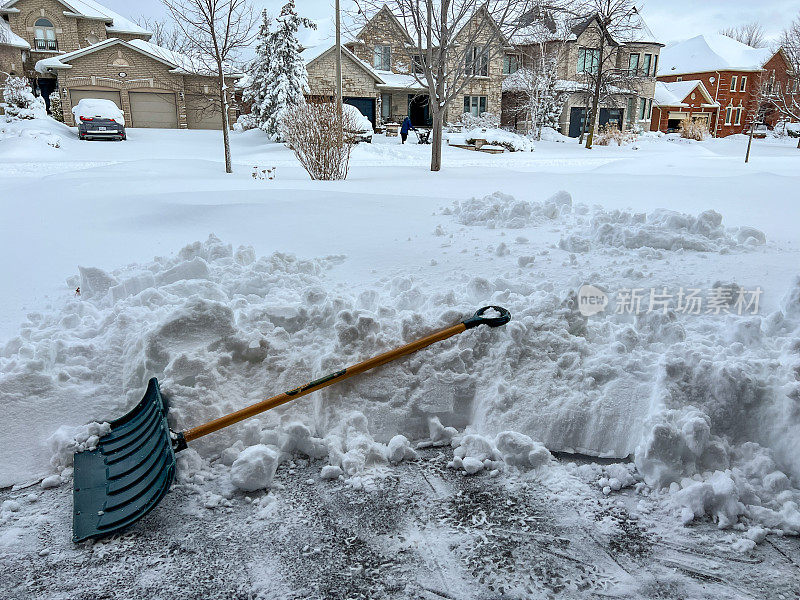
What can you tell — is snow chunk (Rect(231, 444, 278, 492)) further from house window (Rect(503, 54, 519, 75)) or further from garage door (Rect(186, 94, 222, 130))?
house window (Rect(503, 54, 519, 75))

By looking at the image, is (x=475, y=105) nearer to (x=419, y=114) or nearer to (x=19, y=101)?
(x=419, y=114)

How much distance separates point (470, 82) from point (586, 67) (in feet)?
32.5

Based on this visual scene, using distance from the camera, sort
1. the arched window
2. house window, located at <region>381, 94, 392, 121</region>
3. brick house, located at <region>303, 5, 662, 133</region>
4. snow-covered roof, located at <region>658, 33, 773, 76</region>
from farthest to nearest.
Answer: snow-covered roof, located at <region>658, 33, 773, 76</region> < the arched window < house window, located at <region>381, 94, 392, 121</region> < brick house, located at <region>303, 5, 662, 133</region>

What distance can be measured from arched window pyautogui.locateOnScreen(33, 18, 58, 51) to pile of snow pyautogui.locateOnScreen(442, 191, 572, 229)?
36140 millimetres

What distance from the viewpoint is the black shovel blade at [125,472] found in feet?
8.09

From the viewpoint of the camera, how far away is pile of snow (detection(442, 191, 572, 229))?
5801mm

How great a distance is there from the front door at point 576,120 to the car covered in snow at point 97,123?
24559 millimetres

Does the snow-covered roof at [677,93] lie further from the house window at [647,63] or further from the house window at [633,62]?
the house window at [633,62]

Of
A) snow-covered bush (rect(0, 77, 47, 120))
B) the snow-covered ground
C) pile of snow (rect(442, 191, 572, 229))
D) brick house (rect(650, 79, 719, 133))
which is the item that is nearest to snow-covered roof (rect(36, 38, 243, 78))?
snow-covered bush (rect(0, 77, 47, 120))

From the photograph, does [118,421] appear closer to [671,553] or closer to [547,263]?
[671,553]

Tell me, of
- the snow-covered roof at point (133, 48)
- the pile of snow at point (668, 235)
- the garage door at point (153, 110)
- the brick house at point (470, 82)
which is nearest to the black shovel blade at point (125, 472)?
the pile of snow at point (668, 235)

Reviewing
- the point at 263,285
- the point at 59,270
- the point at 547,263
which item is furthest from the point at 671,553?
the point at 59,270

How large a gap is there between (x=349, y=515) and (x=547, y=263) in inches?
106

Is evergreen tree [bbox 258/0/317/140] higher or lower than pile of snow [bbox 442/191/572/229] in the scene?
higher
